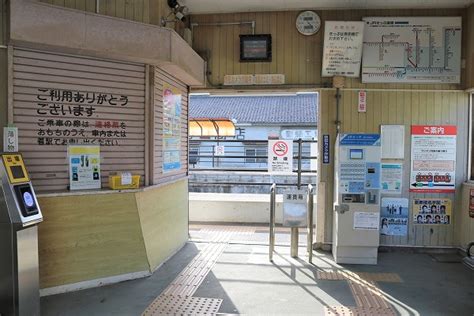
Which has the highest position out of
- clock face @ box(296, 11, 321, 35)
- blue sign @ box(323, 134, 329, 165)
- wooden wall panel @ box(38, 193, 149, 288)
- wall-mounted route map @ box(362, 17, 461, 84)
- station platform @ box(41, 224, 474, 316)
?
clock face @ box(296, 11, 321, 35)

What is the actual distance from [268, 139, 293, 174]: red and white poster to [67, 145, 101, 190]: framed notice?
3578 mm

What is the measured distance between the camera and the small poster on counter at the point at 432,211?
5824 mm

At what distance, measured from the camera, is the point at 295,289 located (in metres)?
4.28

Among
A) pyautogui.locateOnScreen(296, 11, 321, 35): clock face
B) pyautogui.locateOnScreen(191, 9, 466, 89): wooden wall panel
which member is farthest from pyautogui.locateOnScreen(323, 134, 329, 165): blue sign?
pyautogui.locateOnScreen(296, 11, 321, 35): clock face

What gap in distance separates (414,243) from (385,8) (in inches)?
138

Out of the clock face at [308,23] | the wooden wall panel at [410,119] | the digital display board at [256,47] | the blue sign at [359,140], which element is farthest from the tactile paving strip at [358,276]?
the clock face at [308,23]

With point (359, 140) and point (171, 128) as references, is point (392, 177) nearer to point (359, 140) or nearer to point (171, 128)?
point (359, 140)

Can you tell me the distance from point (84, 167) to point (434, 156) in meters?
4.81

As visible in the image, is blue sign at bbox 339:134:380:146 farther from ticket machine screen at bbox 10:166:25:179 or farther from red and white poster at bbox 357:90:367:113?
ticket machine screen at bbox 10:166:25:179

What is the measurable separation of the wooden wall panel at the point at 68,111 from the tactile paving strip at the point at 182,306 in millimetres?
1477

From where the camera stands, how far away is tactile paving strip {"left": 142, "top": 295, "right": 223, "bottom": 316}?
12.0 ft

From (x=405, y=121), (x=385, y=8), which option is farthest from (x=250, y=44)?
(x=405, y=121)

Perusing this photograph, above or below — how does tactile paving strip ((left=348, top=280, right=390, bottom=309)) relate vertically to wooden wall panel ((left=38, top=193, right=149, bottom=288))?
below

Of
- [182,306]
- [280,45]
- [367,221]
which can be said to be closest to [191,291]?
[182,306]
